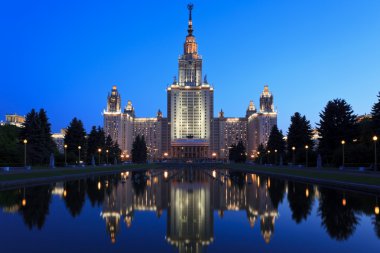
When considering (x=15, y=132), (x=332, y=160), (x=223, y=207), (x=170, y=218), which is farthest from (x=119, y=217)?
(x=15, y=132)

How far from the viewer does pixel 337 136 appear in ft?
224

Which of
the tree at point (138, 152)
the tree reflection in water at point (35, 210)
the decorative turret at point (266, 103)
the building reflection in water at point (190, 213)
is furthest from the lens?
the decorative turret at point (266, 103)

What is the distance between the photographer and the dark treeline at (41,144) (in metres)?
64.3

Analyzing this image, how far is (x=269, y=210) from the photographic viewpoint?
17250 millimetres

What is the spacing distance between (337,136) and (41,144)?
48.3m

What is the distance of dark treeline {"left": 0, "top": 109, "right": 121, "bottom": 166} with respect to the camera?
64.3 metres

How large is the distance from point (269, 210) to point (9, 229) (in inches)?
388

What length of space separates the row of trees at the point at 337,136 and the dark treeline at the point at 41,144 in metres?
41.8

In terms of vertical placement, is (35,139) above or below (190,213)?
above

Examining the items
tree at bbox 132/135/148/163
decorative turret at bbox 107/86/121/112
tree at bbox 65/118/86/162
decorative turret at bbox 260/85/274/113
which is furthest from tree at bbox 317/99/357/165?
decorative turret at bbox 107/86/121/112

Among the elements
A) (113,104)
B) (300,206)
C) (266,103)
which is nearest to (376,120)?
(300,206)

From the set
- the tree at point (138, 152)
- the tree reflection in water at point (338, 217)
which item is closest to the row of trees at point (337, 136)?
the tree reflection in water at point (338, 217)

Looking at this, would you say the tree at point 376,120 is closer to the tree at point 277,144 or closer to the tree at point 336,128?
the tree at point 336,128

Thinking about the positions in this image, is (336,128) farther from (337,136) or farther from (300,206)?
(300,206)
